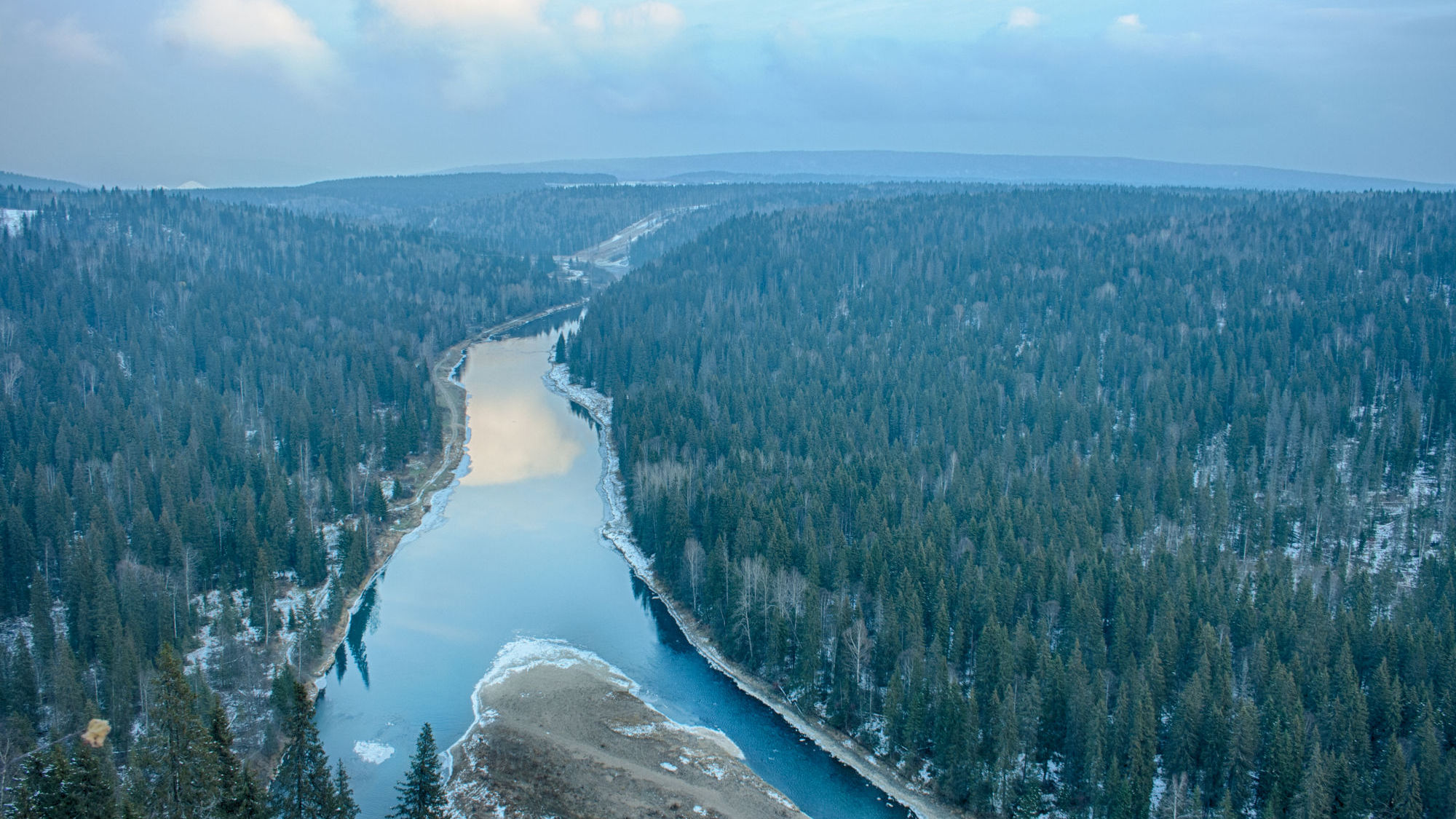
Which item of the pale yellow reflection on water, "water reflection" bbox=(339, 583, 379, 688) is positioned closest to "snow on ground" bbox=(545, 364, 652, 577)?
the pale yellow reflection on water

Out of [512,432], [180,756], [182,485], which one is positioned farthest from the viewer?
[512,432]

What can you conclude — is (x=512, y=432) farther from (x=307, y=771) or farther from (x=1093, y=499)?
(x=307, y=771)

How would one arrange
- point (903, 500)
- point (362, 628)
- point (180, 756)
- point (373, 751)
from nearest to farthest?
point (180, 756), point (373, 751), point (362, 628), point (903, 500)

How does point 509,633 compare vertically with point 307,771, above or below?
below

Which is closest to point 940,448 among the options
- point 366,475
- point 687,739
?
point 687,739

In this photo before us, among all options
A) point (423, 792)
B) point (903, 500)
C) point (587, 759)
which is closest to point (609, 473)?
point (903, 500)

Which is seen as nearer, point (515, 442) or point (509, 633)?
point (509, 633)

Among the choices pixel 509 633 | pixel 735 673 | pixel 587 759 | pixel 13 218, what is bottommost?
pixel 509 633
